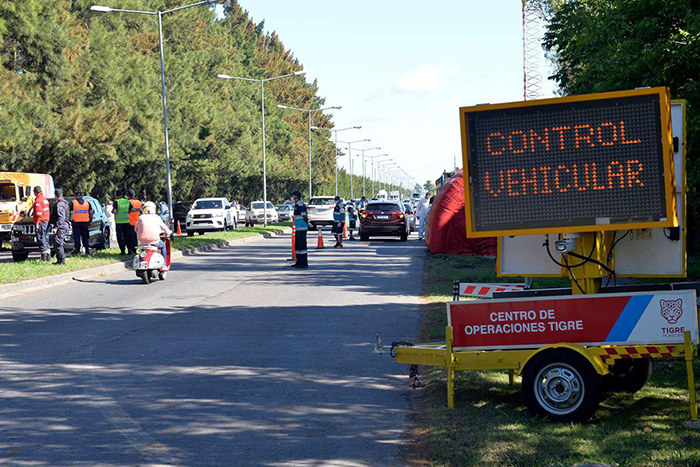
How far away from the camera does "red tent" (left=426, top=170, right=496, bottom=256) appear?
87.6 ft

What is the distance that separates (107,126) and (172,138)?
14.7m

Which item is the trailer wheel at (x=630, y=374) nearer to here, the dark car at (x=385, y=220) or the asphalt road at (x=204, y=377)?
the asphalt road at (x=204, y=377)

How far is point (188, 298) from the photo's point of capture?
16.5 metres

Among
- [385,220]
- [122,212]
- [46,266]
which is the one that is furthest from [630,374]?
[385,220]

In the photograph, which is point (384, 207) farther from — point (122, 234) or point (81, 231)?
point (81, 231)

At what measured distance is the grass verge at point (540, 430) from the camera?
5.95 m

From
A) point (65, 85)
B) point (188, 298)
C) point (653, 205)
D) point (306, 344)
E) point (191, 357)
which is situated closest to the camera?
point (653, 205)

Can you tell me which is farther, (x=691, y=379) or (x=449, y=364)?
(x=449, y=364)

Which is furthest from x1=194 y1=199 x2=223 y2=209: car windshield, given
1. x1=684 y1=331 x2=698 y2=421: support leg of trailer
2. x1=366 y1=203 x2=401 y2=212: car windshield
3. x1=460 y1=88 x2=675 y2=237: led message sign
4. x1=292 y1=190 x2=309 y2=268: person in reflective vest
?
x1=684 y1=331 x2=698 y2=421: support leg of trailer

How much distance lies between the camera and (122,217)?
994 inches

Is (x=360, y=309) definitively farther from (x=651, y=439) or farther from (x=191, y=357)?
(x=651, y=439)

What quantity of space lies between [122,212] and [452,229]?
30.2ft

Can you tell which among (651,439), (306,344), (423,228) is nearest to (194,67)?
(423,228)

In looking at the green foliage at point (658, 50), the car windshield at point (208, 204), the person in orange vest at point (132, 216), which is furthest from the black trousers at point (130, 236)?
the car windshield at point (208, 204)
